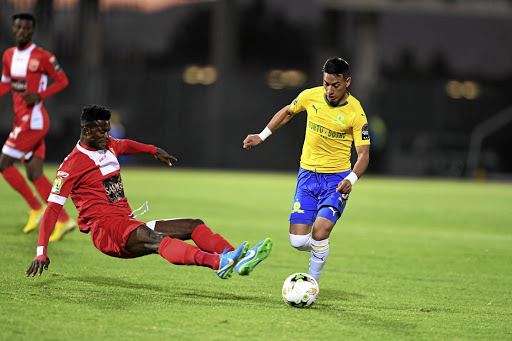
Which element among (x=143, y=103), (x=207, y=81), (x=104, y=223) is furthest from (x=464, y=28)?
(x=104, y=223)

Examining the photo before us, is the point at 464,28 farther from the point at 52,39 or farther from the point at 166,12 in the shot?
the point at 52,39

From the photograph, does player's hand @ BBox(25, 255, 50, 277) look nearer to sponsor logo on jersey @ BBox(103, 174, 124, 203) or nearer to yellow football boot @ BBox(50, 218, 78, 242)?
sponsor logo on jersey @ BBox(103, 174, 124, 203)

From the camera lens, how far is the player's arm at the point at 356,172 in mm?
6605

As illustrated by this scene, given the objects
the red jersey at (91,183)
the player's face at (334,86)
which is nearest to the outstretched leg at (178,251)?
the red jersey at (91,183)

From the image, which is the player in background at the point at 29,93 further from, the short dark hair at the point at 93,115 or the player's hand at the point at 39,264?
the player's hand at the point at 39,264

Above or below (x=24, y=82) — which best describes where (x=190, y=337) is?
below

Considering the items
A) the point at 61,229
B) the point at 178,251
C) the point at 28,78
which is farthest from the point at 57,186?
the point at 28,78

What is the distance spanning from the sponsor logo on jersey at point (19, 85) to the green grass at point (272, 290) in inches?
74.3

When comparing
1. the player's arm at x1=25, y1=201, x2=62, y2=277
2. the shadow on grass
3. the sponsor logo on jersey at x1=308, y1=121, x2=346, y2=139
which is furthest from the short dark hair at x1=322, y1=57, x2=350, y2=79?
the player's arm at x1=25, y1=201, x2=62, y2=277

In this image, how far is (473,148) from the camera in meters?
34.3

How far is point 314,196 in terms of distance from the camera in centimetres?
734

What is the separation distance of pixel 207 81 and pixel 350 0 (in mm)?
7434

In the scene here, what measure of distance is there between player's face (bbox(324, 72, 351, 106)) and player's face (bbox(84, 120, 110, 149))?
6.74 ft

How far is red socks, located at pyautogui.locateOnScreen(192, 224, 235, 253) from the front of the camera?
6.20 m
